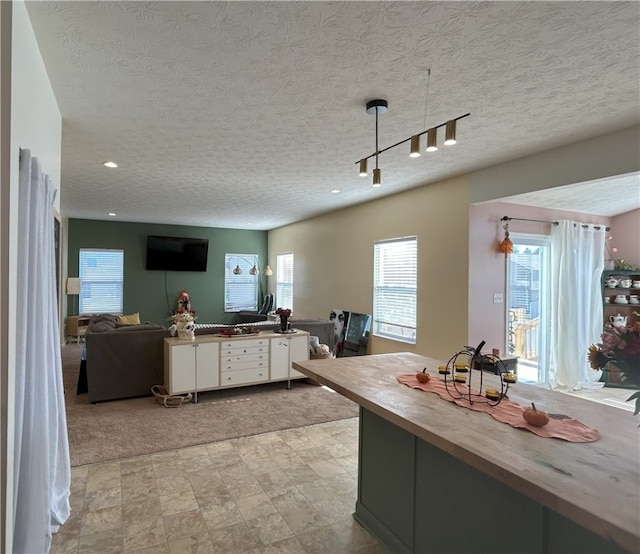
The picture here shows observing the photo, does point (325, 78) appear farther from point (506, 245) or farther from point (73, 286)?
point (73, 286)

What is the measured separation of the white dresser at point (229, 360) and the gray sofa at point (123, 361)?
0.20m

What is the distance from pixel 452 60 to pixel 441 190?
9.27 feet

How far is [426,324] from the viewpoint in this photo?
5055 millimetres

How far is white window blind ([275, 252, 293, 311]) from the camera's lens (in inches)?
355

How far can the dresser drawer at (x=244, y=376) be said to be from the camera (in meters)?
4.51

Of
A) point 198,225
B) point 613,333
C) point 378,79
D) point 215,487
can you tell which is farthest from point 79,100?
point 198,225

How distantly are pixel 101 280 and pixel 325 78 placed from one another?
26.2 feet

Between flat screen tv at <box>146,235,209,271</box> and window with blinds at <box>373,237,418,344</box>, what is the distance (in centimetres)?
493

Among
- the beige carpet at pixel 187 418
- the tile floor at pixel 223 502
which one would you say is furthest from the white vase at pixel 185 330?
the tile floor at pixel 223 502

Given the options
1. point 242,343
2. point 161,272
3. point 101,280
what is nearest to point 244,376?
point 242,343

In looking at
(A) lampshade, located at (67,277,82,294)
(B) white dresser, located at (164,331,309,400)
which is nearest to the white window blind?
(B) white dresser, located at (164,331,309,400)

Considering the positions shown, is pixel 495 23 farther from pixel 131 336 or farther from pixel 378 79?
pixel 131 336

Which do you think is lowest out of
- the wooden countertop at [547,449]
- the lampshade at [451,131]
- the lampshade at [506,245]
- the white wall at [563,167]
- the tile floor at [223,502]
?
the tile floor at [223,502]

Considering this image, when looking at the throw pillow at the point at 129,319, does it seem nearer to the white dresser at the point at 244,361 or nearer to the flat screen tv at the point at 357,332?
the white dresser at the point at 244,361
